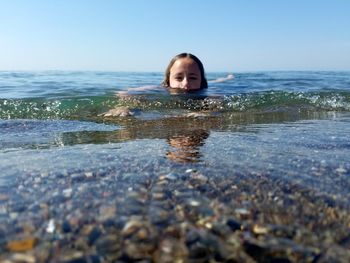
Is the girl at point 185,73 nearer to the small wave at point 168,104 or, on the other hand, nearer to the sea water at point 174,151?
the small wave at point 168,104

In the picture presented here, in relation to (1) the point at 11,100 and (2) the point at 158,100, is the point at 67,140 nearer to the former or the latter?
(2) the point at 158,100

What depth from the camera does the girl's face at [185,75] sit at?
419 inches

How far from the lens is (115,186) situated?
2654 mm

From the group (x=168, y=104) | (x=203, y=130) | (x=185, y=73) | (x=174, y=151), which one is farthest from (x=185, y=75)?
(x=174, y=151)

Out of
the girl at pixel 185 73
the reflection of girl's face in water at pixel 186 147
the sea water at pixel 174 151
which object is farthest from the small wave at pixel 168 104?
the reflection of girl's face in water at pixel 186 147

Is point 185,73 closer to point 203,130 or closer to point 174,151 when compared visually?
point 203,130

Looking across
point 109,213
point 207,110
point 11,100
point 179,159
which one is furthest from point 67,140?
point 11,100

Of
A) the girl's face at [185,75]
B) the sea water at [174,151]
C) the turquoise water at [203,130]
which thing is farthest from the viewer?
the girl's face at [185,75]

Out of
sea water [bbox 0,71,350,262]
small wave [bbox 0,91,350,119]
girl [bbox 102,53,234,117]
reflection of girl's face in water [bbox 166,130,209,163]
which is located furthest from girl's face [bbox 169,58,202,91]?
reflection of girl's face in water [bbox 166,130,209,163]

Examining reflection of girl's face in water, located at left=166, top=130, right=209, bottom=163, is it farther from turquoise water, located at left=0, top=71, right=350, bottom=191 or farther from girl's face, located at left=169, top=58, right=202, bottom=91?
girl's face, located at left=169, top=58, right=202, bottom=91

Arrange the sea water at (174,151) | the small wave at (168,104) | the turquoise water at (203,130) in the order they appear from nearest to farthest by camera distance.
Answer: the sea water at (174,151), the turquoise water at (203,130), the small wave at (168,104)

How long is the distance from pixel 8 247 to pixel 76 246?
305mm

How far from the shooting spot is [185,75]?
421 inches

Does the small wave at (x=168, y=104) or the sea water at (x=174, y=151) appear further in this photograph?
the small wave at (x=168, y=104)
